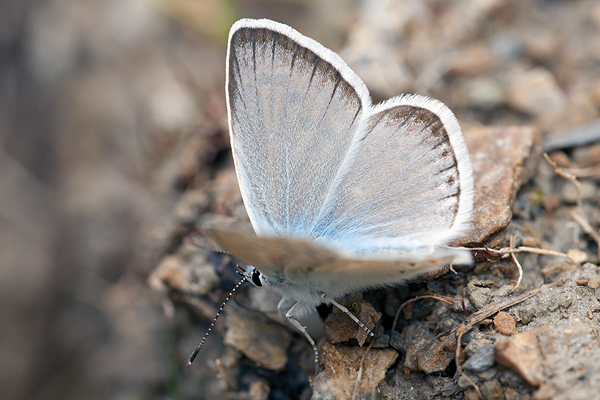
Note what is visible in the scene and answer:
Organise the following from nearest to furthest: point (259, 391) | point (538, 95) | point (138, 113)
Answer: point (259, 391), point (538, 95), point (138, 113)

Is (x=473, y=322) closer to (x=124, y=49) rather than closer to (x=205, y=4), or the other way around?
(x=205, y=4)

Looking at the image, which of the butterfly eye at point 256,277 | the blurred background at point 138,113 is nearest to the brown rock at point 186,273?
the blurred background at point 138,113

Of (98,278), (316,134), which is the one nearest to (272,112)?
(316,134)

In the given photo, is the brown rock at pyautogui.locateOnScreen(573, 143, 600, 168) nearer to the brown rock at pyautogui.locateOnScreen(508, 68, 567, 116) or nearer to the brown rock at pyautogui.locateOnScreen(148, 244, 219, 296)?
the brown rock at pyautogui.locateOnScreen(508, 68, 567, 116)

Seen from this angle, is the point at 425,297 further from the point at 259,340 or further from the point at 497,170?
the point at 259,340

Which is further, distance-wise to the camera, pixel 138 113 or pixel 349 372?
pixel 138 113

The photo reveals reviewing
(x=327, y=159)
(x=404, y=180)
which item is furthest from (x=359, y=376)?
(x=327, y=159)
